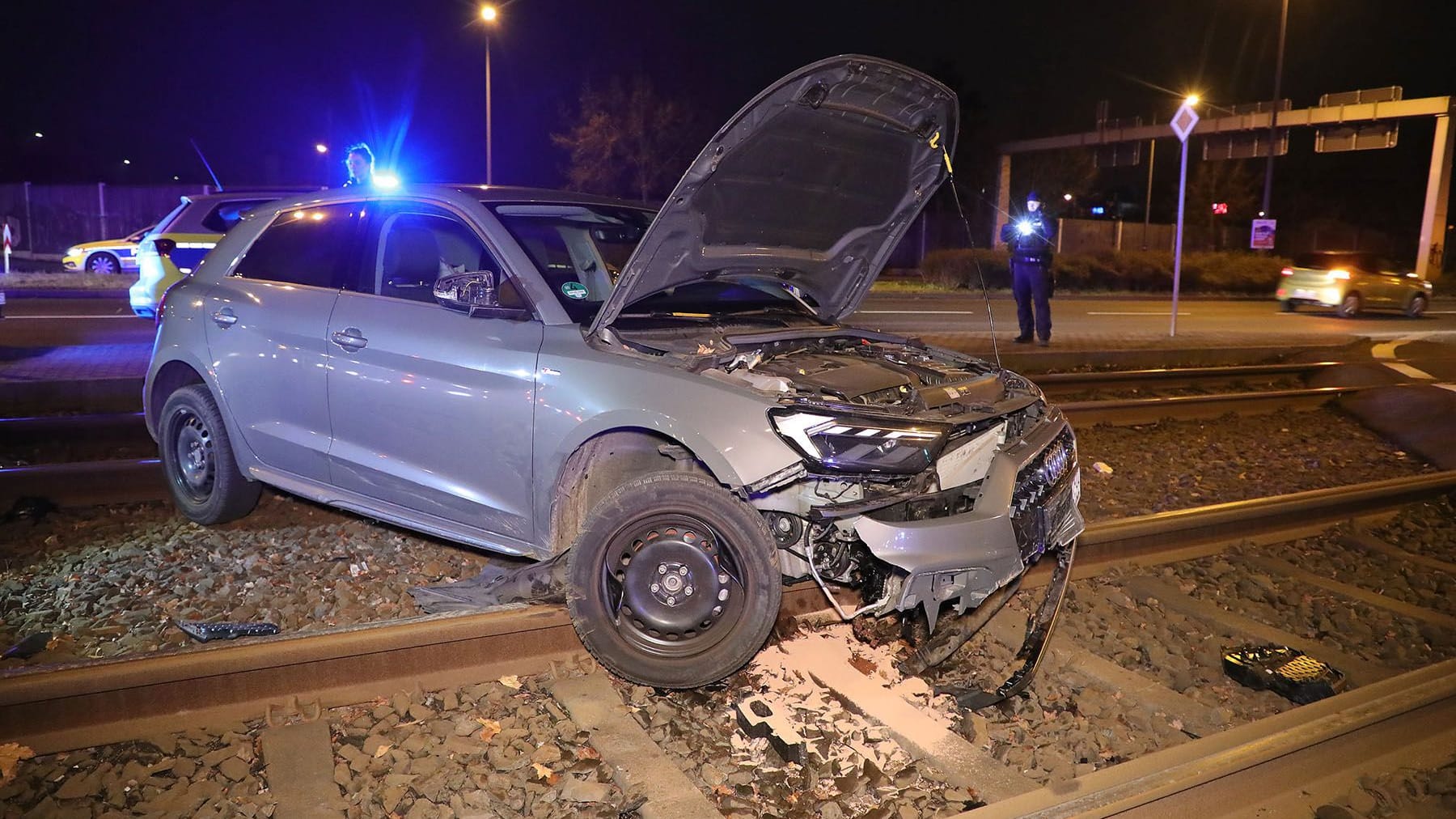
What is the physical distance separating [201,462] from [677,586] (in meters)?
3.21

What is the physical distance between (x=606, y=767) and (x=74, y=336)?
503 inches

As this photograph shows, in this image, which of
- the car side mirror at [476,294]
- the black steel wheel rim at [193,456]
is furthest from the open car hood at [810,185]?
the black steel wheel rim at [193,456]

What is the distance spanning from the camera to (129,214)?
35125mm

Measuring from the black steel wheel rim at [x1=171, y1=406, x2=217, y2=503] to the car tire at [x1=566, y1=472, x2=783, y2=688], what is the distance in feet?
9.05

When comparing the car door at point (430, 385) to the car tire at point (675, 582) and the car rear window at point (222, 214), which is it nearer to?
the car tire at point (675, 582)

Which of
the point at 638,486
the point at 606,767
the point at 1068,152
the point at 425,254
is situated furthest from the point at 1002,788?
the point at 1068,152

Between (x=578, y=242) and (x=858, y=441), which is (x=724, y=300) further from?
(x=858, y=441)

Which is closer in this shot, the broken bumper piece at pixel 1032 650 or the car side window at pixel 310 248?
the broken bumper piece at pixel 1032 650

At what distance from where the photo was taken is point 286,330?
196 inches

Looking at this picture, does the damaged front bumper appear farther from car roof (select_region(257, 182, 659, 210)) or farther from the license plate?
car roof (select_region(257, 182, 659, 210))

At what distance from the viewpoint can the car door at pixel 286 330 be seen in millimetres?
4898

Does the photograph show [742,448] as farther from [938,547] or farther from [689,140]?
[689,140]

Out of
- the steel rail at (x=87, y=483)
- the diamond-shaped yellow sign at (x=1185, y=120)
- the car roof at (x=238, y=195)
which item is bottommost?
the steel rail at (x=87, y=483)

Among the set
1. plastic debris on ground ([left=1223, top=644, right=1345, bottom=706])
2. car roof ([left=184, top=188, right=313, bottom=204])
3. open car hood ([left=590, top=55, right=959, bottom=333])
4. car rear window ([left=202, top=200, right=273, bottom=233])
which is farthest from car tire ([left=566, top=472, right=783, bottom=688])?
car rear window ([left=202, top=200, right=273, bottom=233])
